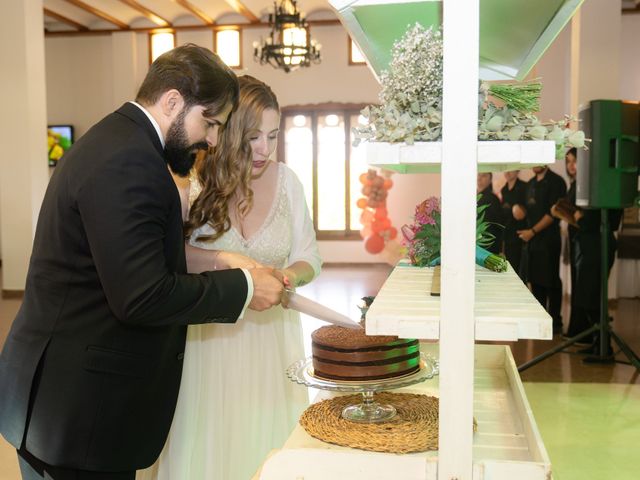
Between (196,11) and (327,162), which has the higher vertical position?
(196,11)

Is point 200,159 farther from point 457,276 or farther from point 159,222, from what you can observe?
point 457,276

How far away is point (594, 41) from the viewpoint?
7633 millimetres

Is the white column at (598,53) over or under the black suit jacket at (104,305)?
over

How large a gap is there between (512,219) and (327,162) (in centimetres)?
546

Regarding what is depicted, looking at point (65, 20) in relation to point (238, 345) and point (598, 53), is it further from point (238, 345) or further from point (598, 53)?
point (238, 345)

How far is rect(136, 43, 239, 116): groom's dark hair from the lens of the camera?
5.43 ft

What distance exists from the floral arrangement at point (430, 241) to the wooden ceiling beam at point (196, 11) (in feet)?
29.9

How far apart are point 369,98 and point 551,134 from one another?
11.1 m

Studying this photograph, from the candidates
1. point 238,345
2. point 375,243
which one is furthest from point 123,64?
point 238,345

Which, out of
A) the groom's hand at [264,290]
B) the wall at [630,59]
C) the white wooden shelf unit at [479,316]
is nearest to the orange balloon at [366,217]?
the wall at [630,59]

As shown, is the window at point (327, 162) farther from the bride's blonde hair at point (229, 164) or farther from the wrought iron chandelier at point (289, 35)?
the bride's blonde hair at point (229, 164)

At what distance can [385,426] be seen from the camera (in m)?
1.50

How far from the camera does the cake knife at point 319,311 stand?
183 cm

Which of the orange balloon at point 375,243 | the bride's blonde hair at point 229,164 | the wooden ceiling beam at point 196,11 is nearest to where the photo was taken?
the bride's blonde hair at point 229,164
